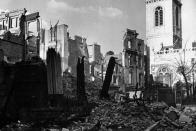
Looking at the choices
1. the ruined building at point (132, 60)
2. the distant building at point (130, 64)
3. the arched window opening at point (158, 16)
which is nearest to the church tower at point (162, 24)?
the arched window opening at point (158, 16)

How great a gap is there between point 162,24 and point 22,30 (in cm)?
2746

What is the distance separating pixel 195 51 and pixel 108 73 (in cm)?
3215

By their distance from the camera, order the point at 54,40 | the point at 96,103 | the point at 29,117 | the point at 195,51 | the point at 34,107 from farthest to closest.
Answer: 1. the point at 195,51
2. the point at 54,40
3. the point at 96,103
4. the point at 34,107
5. the point at 29,117

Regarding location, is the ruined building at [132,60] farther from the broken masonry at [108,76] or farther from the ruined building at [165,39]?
the broken masonry at [108,76]

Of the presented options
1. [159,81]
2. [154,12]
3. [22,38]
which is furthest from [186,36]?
[22,38]

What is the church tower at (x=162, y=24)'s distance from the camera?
51844 millimetres

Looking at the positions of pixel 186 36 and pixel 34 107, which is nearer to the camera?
pixel 34 107

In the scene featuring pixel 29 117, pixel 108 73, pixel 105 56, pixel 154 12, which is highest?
pixel 154 12

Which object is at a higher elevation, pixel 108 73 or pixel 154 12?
pixel 154 12

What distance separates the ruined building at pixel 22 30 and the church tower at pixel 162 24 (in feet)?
75.8

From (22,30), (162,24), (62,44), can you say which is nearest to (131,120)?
(22,30)

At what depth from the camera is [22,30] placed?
3391cm

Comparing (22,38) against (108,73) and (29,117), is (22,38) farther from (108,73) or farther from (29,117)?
(29,117)

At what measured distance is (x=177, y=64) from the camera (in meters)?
47.3
